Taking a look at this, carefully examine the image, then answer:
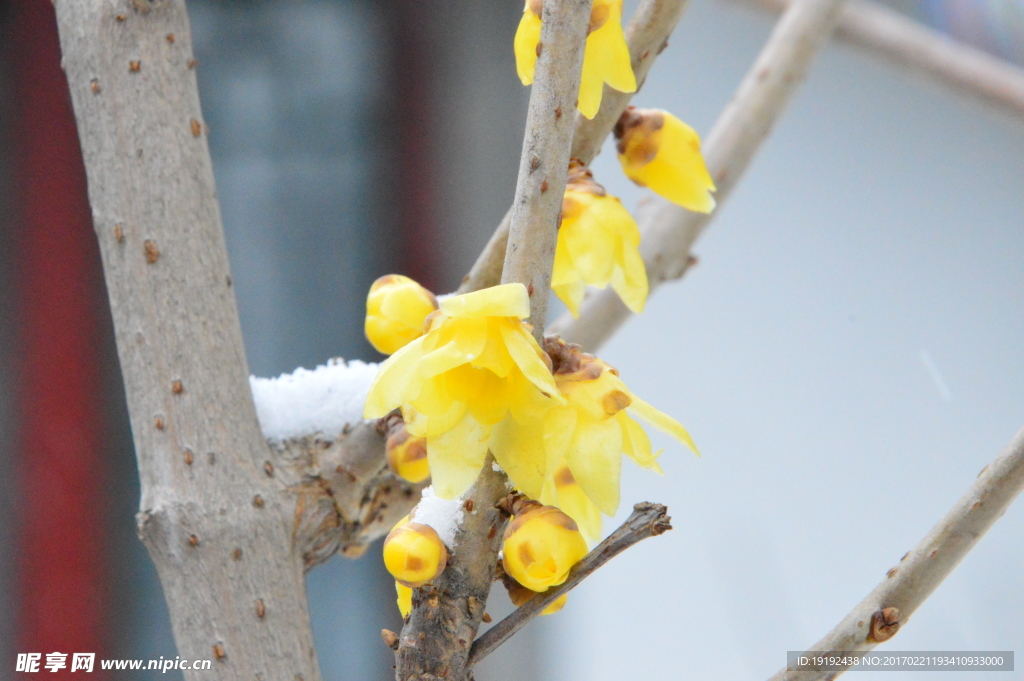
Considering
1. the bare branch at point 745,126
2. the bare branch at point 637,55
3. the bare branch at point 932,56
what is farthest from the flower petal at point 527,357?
the bare branch at point 932,56

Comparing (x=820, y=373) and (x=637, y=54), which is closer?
(x=637, y=54)

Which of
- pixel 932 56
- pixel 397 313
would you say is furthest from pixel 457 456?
pixel 932 56

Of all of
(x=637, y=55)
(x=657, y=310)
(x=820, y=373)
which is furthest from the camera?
(x=657, y=310)

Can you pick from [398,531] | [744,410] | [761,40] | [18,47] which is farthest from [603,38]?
[18,47]

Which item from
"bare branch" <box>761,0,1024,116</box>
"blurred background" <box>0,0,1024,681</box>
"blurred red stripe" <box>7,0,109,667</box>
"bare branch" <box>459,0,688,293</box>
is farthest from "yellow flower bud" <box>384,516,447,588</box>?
"blurred red stripe" <box>7,0,109,667</box>

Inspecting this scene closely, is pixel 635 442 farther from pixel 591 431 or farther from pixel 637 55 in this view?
pixel 637 55
